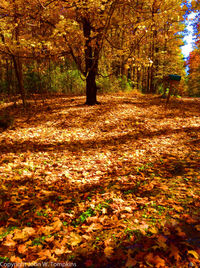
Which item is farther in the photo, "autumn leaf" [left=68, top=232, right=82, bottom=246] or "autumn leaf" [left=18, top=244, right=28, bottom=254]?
"autumn leaf" [left=68, top=232, right=82, bottom=246]

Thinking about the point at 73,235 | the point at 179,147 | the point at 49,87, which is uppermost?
the point at 49,87

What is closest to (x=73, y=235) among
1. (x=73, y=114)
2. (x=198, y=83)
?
(x=73, y=114)

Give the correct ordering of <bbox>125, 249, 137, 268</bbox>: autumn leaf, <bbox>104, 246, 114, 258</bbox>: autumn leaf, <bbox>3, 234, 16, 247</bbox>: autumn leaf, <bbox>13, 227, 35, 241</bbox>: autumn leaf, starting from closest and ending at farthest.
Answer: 1. <bbox>125, 249, 137, 268</bbox>: autumn leaf
2. <bbox>104, 246, 114, 258</bbox>: autumn leaf
3. <bbox>3, 234, 16, 247</bbox>: autumn leaf
4. <bbox>13, 227, 35, 241</bbox>: autumn leaf

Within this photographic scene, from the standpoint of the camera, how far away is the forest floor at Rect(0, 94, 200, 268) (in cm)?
202

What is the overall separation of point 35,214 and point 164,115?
6591 millimetres

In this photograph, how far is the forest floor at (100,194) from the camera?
79.4 inches

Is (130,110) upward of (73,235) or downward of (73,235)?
upward

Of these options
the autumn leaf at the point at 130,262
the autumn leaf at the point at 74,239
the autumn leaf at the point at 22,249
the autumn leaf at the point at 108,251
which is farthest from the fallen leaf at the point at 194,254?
the autumn leaf at the point at 22,249

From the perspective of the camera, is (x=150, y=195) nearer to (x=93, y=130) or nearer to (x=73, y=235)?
(x=73, y=235)

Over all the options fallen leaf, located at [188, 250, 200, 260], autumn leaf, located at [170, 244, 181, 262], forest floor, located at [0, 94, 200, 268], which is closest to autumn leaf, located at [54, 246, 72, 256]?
forest floor, located at [0, 94, 200, 268]

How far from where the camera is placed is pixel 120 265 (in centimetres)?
186

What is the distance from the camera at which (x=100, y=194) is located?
313 centimetres

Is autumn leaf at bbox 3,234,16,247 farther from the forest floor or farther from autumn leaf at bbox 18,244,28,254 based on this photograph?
autumn leaf at bbox 18,244,28,254

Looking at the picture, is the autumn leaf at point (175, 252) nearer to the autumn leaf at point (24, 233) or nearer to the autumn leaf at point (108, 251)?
the autumn leaf at point (108, 251)
